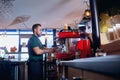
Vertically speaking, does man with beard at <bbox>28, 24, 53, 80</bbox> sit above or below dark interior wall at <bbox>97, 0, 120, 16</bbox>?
below

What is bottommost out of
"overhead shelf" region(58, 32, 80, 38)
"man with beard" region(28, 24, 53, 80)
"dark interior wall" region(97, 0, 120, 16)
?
"man with beard" region(28, 24, 53, 80)

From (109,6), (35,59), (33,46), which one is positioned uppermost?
(109,6)

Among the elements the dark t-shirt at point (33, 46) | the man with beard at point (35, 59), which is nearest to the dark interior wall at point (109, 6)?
the man with beard at point (35, 59)

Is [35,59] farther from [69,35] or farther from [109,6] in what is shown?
[109,6]

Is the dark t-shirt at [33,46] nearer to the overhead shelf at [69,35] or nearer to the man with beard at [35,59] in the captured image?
the man with beard at [35,59]

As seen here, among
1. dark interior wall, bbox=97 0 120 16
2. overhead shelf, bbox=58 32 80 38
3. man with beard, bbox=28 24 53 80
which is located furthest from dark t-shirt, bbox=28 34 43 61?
dark interior wall, bbox=97 0 120 16

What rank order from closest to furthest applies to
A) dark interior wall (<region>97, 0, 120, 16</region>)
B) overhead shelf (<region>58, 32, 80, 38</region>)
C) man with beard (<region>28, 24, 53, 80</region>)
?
dark interior wall (<region>97, 0, 120, 16</region>), overhead shelf (<region>58, 32, 80, 38</region>), man with beard (<region>28, 24, 53, 80</region>)

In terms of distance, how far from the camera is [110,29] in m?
1.71

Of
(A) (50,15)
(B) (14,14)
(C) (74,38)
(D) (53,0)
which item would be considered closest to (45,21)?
(A) (50,15)

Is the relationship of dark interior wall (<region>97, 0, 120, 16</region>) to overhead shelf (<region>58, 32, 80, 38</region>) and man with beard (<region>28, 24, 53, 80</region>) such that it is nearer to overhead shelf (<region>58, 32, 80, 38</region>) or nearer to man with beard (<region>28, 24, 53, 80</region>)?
overhead shelf (<region>58, 32, 80, 38</region>)

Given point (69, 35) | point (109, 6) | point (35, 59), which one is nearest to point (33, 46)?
point (35, 59)

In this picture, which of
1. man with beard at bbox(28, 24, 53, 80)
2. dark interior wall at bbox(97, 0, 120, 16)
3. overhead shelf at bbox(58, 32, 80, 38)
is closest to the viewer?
dark interior wall at bbox(97, 0, 120, 16)

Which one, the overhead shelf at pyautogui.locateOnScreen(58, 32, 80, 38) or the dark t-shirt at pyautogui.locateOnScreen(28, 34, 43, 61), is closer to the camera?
the overhead shelf at pyautogui.locateOnScreen(58, 32, 80, 38)

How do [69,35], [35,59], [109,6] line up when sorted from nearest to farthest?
1. [109,6]
2. [69,35]
3. [35,59]
